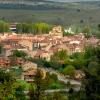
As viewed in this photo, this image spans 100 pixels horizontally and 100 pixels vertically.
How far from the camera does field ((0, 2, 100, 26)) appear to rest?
1227 inches

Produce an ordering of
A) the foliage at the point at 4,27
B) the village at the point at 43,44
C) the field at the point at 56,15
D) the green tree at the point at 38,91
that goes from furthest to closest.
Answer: the field at the point at 56,15
the foliage at the point at 4,27
the village at the point at 43,44
the green tree at the point at 38,91

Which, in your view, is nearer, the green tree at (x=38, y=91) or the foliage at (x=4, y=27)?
the green tree at (x=38, y=91)

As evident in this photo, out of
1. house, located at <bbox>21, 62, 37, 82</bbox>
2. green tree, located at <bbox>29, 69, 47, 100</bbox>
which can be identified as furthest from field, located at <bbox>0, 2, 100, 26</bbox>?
green tree, located at <bbox>29, 69, 47, 100</bbox>

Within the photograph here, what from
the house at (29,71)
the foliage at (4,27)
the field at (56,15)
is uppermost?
the field at (56,15)

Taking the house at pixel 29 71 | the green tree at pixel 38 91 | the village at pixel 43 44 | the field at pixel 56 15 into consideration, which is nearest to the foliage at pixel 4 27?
the village at pixel 43 44

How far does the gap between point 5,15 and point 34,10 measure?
14.3 ft

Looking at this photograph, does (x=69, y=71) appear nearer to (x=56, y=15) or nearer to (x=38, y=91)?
(x=38, y=91)

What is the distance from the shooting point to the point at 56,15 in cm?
3400

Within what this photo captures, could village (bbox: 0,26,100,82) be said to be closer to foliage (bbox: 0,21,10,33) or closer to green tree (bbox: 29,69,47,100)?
foliage (bbox: 0,21,10,33)

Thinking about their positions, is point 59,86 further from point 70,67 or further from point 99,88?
point 99,88

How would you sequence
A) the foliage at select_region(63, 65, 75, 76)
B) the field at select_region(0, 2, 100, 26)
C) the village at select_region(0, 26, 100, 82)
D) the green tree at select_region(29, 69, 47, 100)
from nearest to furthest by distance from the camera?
the green tree at select_region(29, 69, 47, 100)
the foliage at select_region(63, 65, 75, 76)
the village at select_region(0, 26, 100, 82)
the field at select_region(0, 2, 100, 26)

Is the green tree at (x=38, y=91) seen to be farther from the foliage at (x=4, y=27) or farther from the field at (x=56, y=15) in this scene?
the field at (x=56, y=15)

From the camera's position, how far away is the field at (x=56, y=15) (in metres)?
31.2

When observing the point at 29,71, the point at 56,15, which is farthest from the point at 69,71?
the point at 56,15
